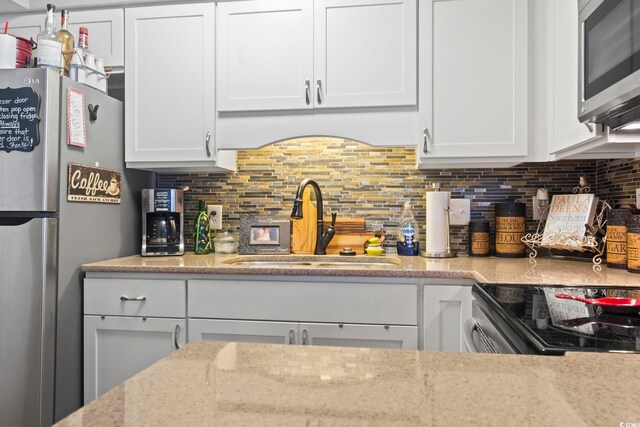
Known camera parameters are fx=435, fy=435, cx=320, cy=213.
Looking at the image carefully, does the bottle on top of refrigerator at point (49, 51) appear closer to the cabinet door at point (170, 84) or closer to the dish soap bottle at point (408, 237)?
the cabinet door at point (170, 84)

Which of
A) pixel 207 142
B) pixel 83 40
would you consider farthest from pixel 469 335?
pixel 83 40

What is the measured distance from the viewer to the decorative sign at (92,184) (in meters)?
1.87

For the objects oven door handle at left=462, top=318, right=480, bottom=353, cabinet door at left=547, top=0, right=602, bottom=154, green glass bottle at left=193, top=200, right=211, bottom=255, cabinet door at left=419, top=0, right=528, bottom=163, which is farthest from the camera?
green glass bottle at left=193, top=200, right=211, bottom=255

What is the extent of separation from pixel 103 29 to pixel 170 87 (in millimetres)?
482

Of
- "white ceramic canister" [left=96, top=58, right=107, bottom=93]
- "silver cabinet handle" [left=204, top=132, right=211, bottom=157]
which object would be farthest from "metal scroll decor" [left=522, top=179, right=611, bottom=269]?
"white ceramic canister" [left=96, top=58, right=107, bottom=93]

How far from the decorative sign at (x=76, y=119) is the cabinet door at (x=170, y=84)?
0.32 meters

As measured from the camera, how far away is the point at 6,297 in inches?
68.9

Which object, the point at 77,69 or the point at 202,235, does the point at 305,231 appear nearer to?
the point at 202,235

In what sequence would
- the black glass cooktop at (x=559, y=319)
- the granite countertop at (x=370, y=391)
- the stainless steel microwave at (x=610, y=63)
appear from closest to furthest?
the granite countertop at (x=370, y=391) < the black glass cooktop at (x=559, y=319) < the stainless steel microwave at (x=610, y=63)

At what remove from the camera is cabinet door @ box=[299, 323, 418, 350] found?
1751 mm

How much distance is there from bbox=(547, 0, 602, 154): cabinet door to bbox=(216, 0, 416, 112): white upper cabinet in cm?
59

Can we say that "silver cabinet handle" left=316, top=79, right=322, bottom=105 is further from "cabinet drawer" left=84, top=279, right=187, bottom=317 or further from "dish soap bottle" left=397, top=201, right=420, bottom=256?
"cabinet drawer" left=84, top=279, right=187, bottom=317

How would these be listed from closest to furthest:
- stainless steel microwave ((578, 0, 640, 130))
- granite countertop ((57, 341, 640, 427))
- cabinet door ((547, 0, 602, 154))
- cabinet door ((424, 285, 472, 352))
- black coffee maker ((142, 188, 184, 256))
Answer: granite countertop ((57, 341, 640, 427)) < stainless steel microwave ((578, 0, 640, 130)) < cabinet door ((547, 0, 602, 154)) < cabinet door ((424, 285, 472, 352)) < black coffee maker ((142, 188, 184, 256))

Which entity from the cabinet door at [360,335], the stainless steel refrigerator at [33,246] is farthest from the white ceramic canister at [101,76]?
the cabinet door at [360,335]
